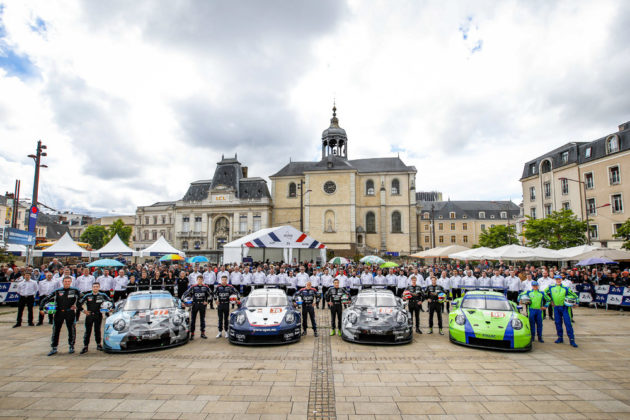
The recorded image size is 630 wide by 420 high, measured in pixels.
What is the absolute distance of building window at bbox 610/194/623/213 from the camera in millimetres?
34378

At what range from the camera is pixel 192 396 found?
609 cm

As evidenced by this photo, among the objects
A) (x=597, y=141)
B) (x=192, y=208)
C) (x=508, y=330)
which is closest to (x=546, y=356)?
(x=508, y=330)

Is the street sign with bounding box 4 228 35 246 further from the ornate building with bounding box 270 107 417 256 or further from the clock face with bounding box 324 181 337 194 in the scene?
the clock face with bounding box 324 181 337 194

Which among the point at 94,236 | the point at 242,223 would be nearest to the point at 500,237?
the point at 242,223

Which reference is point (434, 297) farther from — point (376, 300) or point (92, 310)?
point (92, 310)

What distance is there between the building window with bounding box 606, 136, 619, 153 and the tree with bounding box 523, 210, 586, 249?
996 centimetres

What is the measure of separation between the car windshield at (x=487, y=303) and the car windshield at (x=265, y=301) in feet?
17.3

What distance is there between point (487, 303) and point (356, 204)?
4662 centimetres

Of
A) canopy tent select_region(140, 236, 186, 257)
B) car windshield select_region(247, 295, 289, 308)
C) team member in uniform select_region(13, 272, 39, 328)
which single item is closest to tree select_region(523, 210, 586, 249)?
car windshield select_region(247, 295, 289, 308)

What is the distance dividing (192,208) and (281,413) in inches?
2334

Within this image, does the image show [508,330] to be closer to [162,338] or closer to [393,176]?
[162,338]

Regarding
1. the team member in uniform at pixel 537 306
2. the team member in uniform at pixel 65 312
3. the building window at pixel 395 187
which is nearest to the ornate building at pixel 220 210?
the building window at pixel 395 187

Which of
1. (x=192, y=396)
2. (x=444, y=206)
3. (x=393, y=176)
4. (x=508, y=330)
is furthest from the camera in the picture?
(x=444, y=206)

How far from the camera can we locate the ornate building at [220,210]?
59.3 meters
